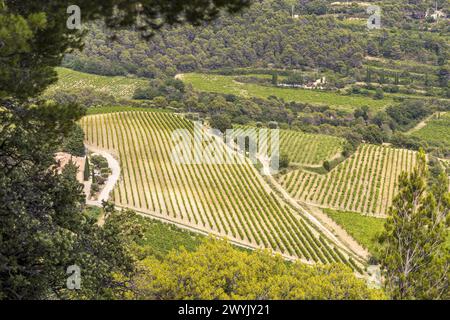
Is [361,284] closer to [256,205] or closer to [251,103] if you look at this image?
[256,205]

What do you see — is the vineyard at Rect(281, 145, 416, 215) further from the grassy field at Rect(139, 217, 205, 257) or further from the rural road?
the grassy field at Rect(139, 217, 205, 257)

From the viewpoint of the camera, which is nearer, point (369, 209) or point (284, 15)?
point (369, 209)

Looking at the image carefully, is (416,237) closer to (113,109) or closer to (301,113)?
(113,109)

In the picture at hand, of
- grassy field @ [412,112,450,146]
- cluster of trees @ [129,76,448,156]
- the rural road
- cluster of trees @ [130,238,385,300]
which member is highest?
cluster of trees @ [130,238,385,300]

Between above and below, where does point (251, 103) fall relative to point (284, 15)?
below

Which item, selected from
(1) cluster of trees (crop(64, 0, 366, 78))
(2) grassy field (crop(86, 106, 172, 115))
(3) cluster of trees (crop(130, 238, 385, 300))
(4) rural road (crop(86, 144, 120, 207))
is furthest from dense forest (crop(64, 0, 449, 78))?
(3) cluster of trees (crop(130, 238, 385, 300))

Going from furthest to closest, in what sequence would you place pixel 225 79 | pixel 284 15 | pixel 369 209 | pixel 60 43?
pixel 284 15
pixel 225 79
pixel 369 209
pixel 60 43
